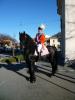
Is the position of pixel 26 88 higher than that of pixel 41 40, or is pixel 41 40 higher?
pixel 41 40

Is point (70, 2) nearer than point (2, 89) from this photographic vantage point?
No

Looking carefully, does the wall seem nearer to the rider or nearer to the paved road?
the rider

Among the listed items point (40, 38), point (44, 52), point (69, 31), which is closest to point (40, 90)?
point (44, 52)

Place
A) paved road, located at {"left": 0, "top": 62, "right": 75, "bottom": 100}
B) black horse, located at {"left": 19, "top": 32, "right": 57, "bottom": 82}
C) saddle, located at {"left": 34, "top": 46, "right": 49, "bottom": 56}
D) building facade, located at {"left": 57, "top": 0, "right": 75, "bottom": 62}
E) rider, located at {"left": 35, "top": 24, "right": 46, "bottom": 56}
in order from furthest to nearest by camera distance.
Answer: building facade, located at {"left": 57, "top": 0, "right": 75, "bottom": 62}
saddle, located at {"left": 34, "top": 46, "right": 49, "bottom": 56}
rider, located at {"left": 35, "top": 24, "right": 46, "bottom": 56}
black horse, located at {"left": 19, "top": 32, "right": 57, "bottom": 82}
paved road, located at {"left": 0, "top": 62, "right": 75, "bottom": 100}

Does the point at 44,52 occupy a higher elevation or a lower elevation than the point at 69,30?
lower

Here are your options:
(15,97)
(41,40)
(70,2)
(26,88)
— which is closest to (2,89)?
(26,88)

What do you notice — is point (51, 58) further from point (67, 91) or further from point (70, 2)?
point (70, 2)

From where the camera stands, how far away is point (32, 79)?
42.3ft

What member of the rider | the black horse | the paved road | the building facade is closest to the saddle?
the rider

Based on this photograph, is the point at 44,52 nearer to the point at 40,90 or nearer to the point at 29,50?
the point at 29,50

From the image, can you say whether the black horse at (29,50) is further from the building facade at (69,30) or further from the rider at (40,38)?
the building facade at (69,30)

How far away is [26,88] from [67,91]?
1.82 m

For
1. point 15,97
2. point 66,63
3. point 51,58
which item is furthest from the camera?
point 66,63

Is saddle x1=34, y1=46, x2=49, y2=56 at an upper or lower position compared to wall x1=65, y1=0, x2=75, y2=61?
lower
